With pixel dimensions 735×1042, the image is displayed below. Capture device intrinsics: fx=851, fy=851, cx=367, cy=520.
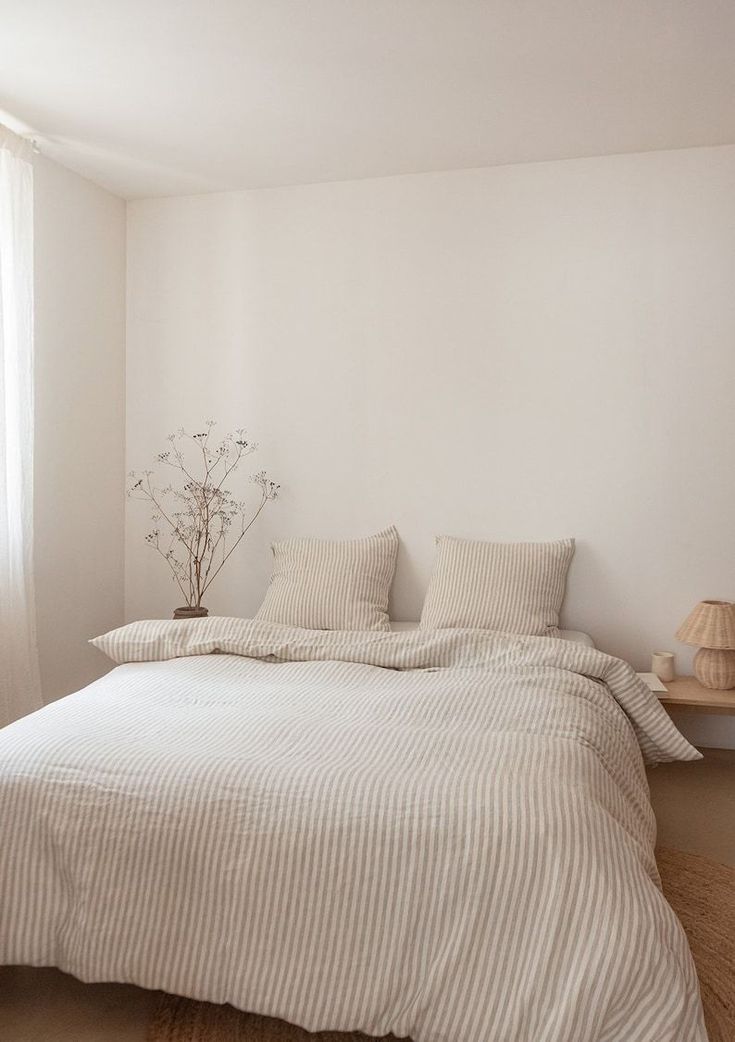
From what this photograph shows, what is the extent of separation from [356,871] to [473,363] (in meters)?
2.56

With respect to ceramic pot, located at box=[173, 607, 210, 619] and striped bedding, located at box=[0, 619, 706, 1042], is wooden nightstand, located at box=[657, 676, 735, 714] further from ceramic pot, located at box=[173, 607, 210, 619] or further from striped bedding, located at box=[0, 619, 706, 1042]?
ceramic pot, located at box=[173, 607, 210, 619]

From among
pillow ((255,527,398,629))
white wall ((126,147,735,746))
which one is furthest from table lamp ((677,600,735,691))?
pillow ((255,527,398,629))

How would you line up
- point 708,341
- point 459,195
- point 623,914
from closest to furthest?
point 623,914 → point 708,341 → point 459,195

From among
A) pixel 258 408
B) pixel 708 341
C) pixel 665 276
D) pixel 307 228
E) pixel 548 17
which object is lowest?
pixel 258 408

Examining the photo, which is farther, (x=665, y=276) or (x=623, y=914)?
(x=665, y=276)

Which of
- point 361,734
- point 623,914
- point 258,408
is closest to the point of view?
point 623,914

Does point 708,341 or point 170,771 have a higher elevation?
point 708,341

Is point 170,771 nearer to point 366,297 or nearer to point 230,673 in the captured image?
point 230,673

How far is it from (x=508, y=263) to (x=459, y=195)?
376 millimetres

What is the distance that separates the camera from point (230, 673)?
2.74 m

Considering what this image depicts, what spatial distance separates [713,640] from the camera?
3.28 metres

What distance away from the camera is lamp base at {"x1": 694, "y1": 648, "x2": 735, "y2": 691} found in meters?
3.32

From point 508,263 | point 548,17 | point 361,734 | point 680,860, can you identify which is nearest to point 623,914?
point 361,734

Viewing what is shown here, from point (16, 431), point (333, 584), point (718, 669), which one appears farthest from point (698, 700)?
point (16, 431)
